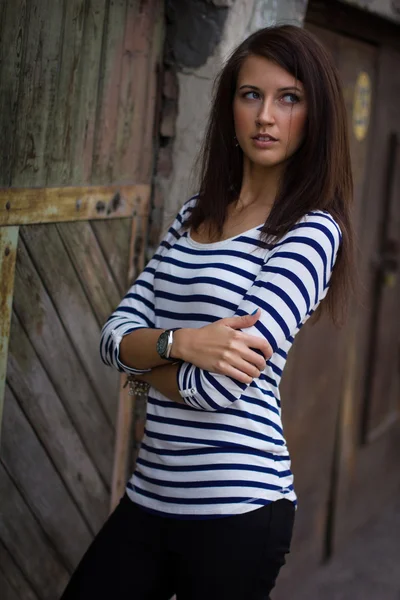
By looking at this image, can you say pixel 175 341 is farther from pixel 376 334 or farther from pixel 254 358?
pixel 376 334

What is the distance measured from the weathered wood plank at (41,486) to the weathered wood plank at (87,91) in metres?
0.68

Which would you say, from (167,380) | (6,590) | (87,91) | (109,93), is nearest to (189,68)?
(109,93)

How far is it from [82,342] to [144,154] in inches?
25.7

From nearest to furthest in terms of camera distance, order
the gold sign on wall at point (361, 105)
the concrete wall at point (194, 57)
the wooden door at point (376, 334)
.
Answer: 1. the concrete wall at point (194, 57)
2. the gold sign on wall at point (361, 105)
3. the wooden door at point (376, 334)

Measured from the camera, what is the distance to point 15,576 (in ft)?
8.82

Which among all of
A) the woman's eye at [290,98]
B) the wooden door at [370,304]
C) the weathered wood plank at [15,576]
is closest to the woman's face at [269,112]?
the woman's eye at [290,98]

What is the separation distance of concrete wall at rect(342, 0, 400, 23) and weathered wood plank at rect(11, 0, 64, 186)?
152cm

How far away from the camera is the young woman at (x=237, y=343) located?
6.45 feet

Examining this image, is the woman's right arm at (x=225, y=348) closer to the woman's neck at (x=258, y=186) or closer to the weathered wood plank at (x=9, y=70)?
the woman's neck at (x=258, y=186)

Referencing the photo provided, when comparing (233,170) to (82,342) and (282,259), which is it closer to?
(282,259)

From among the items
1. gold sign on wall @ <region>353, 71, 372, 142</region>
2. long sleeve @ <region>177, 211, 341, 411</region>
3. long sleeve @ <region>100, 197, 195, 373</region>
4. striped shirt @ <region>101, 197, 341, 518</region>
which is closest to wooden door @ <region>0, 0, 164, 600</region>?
long sleeve @ <region>100, 197, 195, 373</region>

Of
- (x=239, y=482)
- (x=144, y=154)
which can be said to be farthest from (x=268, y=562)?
(x=144, y=154)

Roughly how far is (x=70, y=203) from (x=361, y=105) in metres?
1.98

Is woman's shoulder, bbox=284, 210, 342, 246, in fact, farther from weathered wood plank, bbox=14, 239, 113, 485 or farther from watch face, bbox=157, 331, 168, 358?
weathered wood plank, bbox=14, 239, 113, 485
